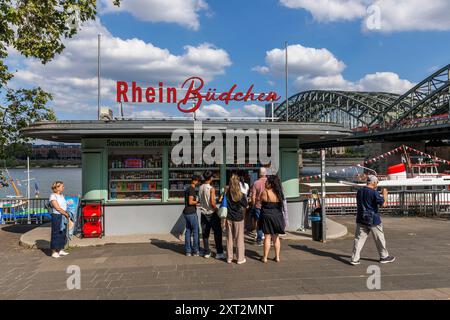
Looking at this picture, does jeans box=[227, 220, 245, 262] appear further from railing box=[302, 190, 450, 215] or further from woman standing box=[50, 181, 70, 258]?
railing box=[302, 190, 450, 215]

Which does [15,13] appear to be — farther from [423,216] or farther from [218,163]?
[423,216]

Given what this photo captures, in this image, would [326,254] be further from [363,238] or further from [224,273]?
[224,273]

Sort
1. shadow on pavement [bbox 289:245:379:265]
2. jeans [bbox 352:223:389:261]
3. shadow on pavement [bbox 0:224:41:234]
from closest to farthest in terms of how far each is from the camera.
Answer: jeans [bbox 352:223:389:261] → shadow on pavement [bbox 289:245:379:265] → shadow on pavement [bbox 0:224:41:234]

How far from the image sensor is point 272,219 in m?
6.66

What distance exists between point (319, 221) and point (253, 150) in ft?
9.03

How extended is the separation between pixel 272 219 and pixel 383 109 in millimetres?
97551

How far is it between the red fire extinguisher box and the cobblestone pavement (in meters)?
0.92

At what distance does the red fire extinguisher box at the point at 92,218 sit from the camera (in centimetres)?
898

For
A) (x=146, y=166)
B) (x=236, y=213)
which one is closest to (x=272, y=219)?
(x=236, y=213)

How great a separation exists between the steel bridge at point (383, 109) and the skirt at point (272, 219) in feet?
128

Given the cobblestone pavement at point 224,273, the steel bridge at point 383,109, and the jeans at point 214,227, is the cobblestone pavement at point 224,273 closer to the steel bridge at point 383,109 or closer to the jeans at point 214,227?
the jeans at point 214,227

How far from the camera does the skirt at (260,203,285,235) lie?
6.67m

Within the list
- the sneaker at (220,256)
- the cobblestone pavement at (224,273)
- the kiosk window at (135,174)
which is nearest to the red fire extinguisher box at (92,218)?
the kiosk window at (135,174)

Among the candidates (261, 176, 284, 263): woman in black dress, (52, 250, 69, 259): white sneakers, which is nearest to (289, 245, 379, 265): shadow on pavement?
(261, 176, 284, 263): woman in black dress
